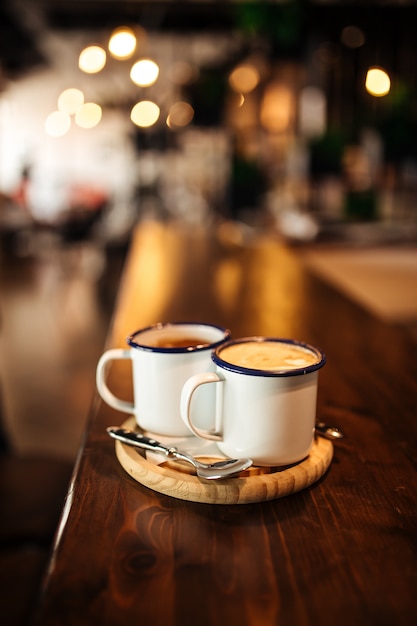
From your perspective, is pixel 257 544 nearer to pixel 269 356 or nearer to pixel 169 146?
pixel 269 356

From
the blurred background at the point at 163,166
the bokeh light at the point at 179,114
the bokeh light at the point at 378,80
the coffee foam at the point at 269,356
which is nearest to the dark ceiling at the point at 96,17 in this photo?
the blurred background at the point at 163,166

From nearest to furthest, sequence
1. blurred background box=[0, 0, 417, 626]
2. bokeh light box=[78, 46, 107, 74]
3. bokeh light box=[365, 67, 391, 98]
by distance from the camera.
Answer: bokeh light box=[365, 67, 391, 98], blurred background box=[0, 0, 417, 626], bokeh light box=[78, 46, 107, 74]

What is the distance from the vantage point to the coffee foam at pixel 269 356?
74 cm

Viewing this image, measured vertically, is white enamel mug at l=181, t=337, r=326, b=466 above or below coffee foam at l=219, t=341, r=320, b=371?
below

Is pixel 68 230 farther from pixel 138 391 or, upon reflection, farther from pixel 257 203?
pixel 138 391

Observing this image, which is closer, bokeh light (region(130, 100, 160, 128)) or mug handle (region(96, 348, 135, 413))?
mug handle (region(96, 348, 135, 413))

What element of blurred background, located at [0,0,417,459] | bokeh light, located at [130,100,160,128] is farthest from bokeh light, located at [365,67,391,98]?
bokeh light, located at [130,100,160,128]

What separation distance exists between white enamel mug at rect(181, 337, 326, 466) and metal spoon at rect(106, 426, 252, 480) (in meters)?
0.03

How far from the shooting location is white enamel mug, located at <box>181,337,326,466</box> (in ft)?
2.24

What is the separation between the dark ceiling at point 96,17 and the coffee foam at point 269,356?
6.54 meters

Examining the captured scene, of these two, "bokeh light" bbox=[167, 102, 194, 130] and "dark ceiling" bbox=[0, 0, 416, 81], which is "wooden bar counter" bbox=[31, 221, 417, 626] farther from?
A: "bokeh light" bbox=[167, 102, 194, 130]

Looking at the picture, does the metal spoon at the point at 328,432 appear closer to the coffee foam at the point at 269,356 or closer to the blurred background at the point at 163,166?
the coffee foam at the point at 269,356

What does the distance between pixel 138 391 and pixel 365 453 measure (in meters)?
0.33

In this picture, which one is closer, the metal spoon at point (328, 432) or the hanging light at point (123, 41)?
the metal spoon at point (328, 432)
